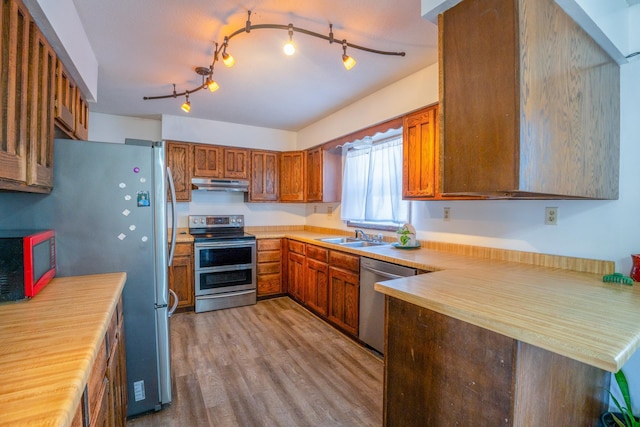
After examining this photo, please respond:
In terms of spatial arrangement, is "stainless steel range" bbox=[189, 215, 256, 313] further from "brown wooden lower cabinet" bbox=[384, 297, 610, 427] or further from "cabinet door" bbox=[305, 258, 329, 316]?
"brown wooden lower cabinet" bbox=[384, 297, 610, 427]

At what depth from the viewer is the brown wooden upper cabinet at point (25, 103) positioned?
1.09 metres

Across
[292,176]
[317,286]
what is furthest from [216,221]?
[317,286]

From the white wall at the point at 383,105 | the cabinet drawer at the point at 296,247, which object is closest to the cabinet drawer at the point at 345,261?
the cabinet drawer at the point at 296,247

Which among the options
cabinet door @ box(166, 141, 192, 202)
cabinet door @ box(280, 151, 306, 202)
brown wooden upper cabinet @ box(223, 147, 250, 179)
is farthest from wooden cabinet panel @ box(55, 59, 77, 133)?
cabinet door @ box(280, 151, 306, 202)

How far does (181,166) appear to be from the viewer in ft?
12.7

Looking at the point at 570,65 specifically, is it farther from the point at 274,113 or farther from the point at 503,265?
the point at 274,113

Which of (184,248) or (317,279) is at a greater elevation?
(184,248)

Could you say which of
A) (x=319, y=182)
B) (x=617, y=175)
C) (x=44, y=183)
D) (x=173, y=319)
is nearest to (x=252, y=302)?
(x=173, y=319)

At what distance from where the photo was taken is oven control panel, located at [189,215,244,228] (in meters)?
4.07

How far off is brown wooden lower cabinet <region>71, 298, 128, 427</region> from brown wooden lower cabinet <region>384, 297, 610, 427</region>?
1.20 meters

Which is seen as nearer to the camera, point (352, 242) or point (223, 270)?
point (352, 242)

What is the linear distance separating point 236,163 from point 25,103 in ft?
9.86

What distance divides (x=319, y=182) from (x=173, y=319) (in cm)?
242

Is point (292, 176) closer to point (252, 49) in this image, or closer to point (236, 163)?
point (236, 163)
